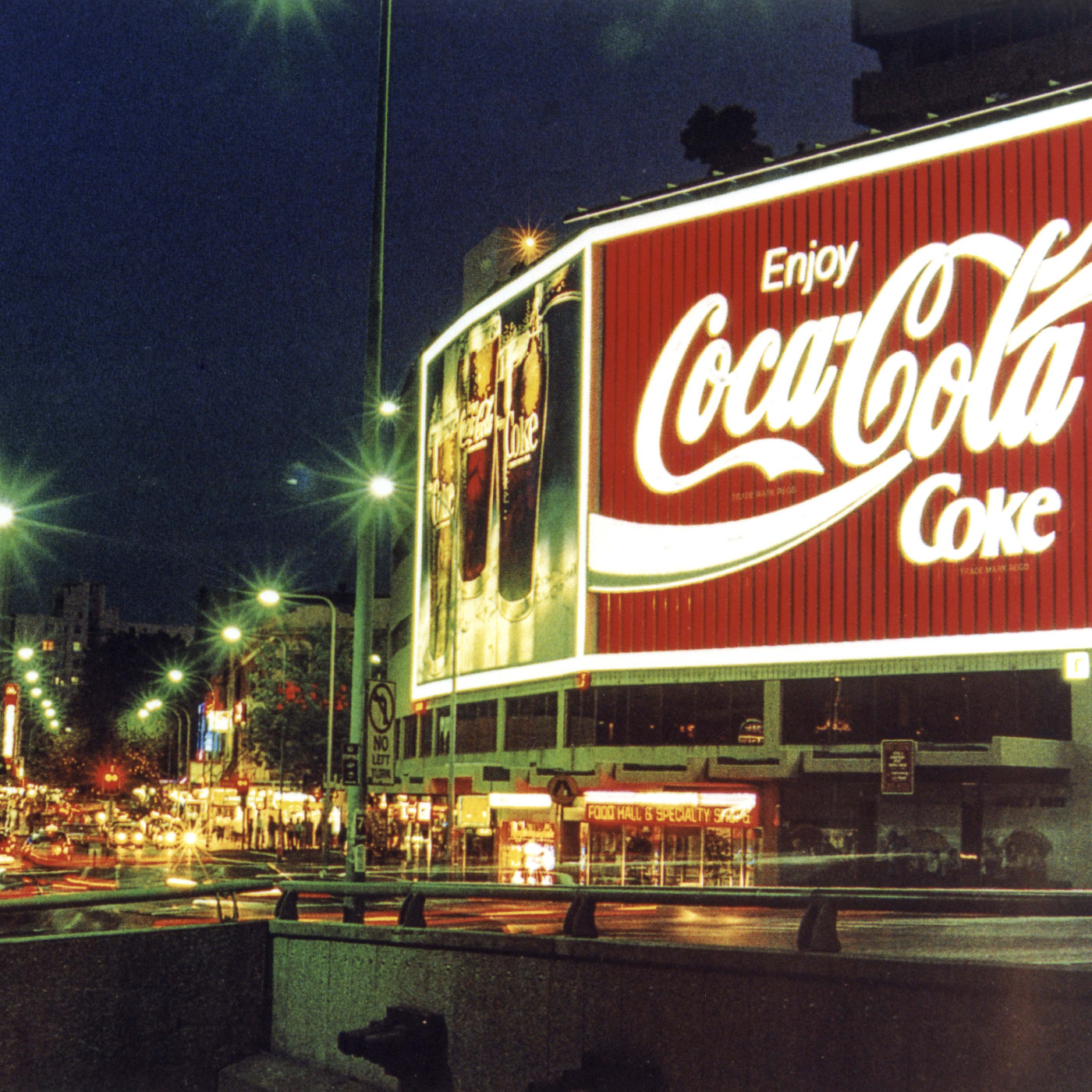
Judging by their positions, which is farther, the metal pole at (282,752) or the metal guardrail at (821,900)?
the metal pole at (282,752)

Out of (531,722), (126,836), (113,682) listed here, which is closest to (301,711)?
(126,836)

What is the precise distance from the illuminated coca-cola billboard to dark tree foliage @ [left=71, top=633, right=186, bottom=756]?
424 ft

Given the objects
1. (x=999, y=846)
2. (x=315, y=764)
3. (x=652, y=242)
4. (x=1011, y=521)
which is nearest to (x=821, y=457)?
(x=1011, y=521)

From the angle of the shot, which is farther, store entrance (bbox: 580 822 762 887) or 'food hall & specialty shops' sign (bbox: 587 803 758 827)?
store entrance (bbox: 580 822 762 887)

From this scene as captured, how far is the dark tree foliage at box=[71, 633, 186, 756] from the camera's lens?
16212cm

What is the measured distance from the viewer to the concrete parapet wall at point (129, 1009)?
33.8 ft

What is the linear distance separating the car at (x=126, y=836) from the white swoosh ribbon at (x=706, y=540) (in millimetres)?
41397

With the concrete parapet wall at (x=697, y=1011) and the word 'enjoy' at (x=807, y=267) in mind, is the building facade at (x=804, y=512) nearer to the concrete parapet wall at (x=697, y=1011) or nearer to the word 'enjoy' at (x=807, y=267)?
the word 'enjoy' at (x=807, y=267)

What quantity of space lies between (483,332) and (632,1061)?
143 feet

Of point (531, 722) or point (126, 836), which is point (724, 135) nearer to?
point (531, 722)

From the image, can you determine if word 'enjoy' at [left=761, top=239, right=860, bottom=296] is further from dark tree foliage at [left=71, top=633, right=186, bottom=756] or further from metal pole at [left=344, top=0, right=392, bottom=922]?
dark tree foliage at [left=71, top=633, right=186, bottom=756]

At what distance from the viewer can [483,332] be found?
168 ft

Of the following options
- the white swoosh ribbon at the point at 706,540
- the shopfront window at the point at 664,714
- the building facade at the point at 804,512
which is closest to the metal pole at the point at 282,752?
the shopfront window at the point at 664,714

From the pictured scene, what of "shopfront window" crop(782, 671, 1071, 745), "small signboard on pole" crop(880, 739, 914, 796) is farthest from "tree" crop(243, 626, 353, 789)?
"small signboard on pole" crop(880, 739, 914, 796)
